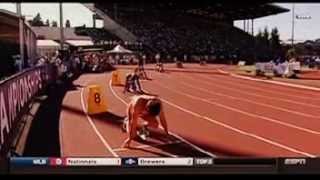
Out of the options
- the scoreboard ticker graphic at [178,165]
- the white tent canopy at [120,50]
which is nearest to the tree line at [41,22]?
the white tent canopy at [120,50]

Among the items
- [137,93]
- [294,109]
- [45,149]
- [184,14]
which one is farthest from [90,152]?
[294,109]

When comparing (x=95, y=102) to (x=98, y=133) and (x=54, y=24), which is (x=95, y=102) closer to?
(x=98, y=133)

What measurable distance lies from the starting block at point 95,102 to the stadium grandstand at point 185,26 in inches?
11.8

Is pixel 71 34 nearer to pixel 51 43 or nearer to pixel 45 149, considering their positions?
pixel 51 43

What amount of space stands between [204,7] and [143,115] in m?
0.57

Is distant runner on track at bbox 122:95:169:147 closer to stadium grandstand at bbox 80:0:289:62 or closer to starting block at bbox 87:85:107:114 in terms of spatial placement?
starting block at bbox 87:85:107:114

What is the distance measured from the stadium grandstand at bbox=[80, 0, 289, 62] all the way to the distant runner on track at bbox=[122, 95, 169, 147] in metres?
0.27

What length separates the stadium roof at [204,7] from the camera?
9.72 feet

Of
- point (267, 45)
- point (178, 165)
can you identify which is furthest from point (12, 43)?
point (267, 45)

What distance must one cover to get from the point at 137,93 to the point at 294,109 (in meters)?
0.73

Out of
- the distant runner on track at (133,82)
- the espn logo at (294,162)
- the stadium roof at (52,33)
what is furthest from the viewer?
the distant runner on track at (133,82)

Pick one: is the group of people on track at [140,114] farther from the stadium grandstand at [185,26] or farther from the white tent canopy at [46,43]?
the white tent canopy at [46,43]

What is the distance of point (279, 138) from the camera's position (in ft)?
10.0

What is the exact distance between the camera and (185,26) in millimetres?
3238
